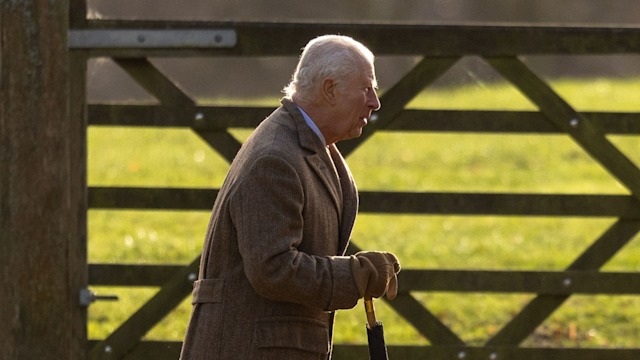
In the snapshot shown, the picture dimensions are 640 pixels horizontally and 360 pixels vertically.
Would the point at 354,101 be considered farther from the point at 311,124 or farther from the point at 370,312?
the point at 370,312

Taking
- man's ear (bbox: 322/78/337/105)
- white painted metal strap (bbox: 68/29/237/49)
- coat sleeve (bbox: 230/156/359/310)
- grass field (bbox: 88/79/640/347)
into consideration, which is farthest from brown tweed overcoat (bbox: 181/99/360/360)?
grass field (bbox: 88/79/640/347)

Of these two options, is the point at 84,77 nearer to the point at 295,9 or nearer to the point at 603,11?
the point at 295,9

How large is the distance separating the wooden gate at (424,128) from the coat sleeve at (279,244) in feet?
5.88

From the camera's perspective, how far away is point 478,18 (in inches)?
853

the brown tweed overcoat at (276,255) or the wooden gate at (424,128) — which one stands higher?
the wooden gate at (424,128)

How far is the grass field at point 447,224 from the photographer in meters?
7.88

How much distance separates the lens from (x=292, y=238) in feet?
12.6

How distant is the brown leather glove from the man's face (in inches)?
16.0

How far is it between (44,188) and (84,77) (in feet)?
1.93

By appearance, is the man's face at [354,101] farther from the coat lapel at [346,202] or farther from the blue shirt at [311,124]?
the coat lapel at [346,202]

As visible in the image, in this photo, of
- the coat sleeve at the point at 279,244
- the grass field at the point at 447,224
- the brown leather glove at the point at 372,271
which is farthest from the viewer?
the grass field at the point at 447,224

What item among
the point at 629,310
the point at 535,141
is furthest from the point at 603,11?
the point at 629,310

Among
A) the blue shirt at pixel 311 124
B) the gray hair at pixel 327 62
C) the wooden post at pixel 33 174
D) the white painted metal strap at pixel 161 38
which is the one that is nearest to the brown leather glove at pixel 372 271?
the blue shirt at pixel 311 124

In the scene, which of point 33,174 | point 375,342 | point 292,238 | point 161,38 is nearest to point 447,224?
point 161,38
